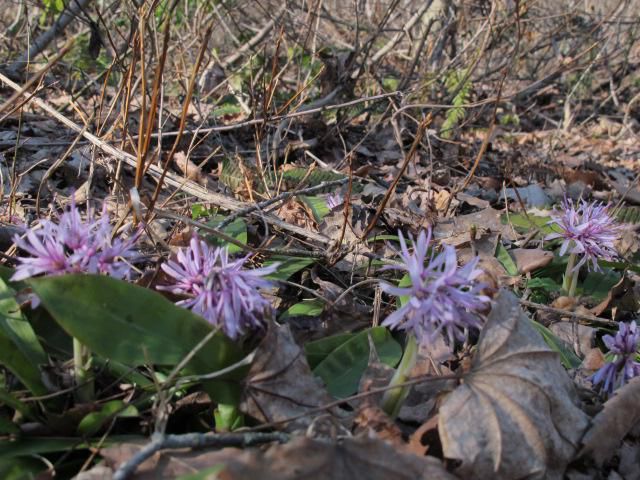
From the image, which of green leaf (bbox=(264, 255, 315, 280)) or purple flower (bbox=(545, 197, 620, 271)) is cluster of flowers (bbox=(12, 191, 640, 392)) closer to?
green leaf (bbox=(264, 255, 315, 280))

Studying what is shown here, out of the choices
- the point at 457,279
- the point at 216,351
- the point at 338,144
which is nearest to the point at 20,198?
the point at 216,351

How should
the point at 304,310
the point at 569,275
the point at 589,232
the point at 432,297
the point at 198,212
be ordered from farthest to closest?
the point at 198,212 → the point at 569,275 → the point at 589,232 → the point at 304,310 → the point at 432,297

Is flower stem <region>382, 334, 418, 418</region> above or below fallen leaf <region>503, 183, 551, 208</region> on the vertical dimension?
above

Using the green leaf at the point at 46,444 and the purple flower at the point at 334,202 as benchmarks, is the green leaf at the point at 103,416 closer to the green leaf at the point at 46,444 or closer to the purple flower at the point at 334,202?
the green leaf at the point at 46,444

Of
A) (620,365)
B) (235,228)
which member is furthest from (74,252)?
(620,365)

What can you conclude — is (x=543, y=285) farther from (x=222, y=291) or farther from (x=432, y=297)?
(x=222, y=291)

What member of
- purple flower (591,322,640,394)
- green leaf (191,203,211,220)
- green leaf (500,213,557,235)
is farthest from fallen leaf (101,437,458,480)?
green leaf (500,213,557,235)

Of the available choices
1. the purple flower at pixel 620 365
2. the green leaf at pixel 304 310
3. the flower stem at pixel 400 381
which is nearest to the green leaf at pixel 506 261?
the purple flower at pixel 620 365
